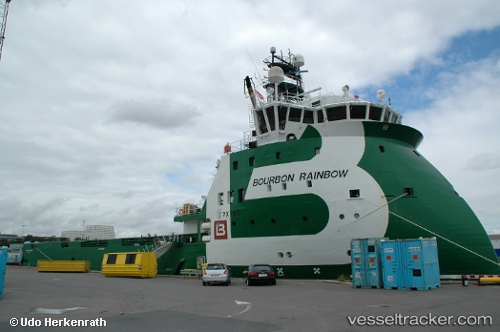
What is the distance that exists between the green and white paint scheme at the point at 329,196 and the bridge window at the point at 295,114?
0.06m

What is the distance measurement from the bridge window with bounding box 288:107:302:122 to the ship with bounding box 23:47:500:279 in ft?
0.18

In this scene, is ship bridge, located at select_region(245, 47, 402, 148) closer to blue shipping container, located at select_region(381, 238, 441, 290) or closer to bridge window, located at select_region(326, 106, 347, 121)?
bridge window, located at select_region(326, 106, 347, 121)

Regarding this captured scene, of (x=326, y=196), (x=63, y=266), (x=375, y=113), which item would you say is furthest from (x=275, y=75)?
(x=63, y=266)

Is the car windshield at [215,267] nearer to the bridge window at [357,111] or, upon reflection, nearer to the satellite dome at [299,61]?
the bridge window at [357,111]

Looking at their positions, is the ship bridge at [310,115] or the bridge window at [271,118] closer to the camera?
the ship bridge at [310,115]

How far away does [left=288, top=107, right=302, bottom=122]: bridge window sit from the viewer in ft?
69.0

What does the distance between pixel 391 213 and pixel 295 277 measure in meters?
5.40

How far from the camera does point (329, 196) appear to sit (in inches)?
690

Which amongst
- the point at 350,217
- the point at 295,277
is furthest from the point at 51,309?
the point at 350,217

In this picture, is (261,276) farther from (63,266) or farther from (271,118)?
(63,266)

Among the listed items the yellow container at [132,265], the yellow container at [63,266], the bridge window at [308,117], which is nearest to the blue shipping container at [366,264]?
the bridge window at [308,117]

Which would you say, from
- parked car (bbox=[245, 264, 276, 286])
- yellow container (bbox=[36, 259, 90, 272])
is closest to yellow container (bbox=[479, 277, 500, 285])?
parked car (bbox=[245, 264, 276, 286])

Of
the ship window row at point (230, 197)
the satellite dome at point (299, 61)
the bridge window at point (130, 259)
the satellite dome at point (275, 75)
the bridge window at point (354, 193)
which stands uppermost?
the satellite dome at point (299, 61)

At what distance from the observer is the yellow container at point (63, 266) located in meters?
32.7
